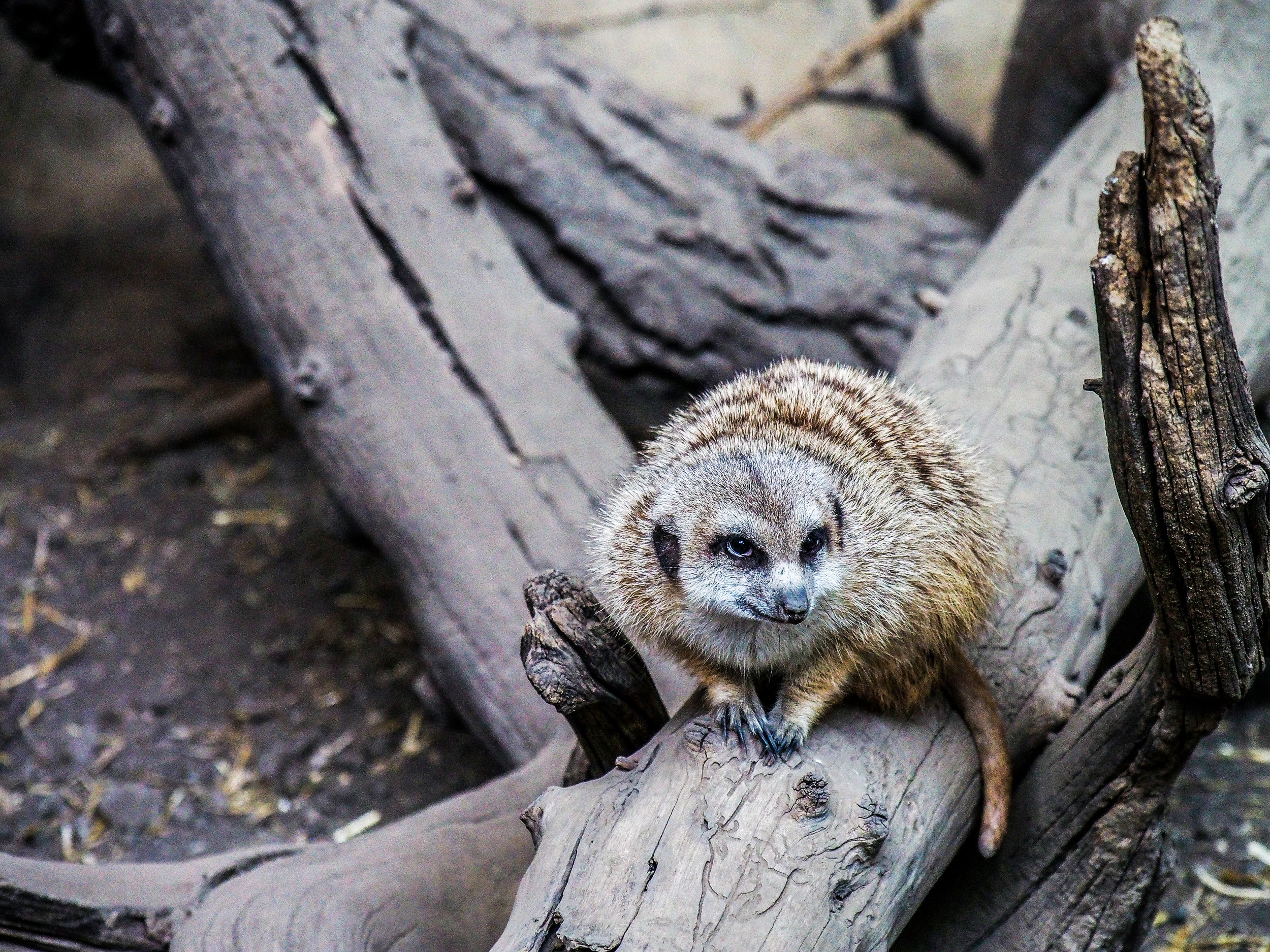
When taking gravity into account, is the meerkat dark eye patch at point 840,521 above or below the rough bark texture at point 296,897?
above

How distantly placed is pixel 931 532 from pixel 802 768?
0.64 metres

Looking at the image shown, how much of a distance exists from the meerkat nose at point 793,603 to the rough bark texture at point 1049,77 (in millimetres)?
3076

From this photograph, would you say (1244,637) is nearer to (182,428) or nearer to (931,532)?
(931,532)

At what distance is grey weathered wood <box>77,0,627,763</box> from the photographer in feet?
11.3

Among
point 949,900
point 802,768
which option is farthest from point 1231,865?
point 802,768

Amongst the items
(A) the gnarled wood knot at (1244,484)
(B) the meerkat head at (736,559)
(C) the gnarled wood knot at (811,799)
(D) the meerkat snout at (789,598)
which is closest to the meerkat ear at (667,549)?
(B) the meerkat head at (736,559)

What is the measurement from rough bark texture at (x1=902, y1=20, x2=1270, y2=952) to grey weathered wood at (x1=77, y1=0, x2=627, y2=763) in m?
1.34

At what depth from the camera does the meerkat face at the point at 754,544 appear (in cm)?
241

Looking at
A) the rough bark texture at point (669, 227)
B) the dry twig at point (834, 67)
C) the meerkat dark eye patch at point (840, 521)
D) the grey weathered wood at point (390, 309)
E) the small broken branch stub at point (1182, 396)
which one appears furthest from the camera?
the dry twig at point (834, 67)

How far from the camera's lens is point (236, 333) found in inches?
256

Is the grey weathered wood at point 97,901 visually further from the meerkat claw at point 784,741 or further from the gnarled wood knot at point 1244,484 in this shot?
the gnarled wood knot at point 1244,484

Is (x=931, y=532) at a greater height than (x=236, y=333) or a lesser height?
greater

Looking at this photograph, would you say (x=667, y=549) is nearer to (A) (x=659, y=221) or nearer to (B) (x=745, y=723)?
(B) (x=745, y=723)

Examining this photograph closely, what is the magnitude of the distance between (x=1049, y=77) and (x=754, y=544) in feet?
11.8
